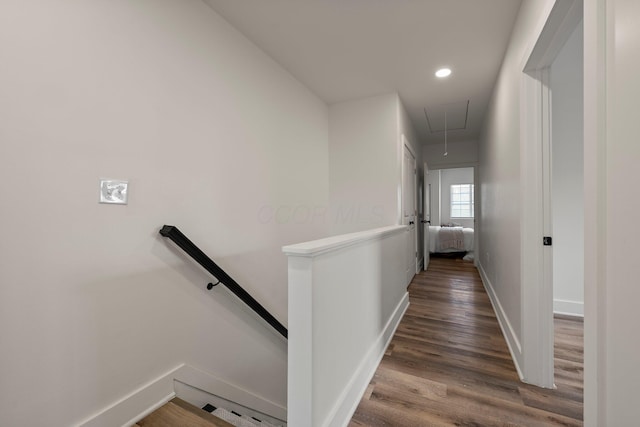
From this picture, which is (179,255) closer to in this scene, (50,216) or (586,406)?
(50,216)

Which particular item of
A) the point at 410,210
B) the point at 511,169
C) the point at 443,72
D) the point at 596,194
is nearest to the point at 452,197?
the point at 410,210

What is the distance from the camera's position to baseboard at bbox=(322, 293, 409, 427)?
126cm

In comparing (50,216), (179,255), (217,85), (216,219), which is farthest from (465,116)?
(50,216)

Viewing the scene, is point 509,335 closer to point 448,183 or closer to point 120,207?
point 120,207

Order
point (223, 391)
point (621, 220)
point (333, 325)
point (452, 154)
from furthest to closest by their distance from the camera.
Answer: point (452, 154)
point (223, 391)
point (333, 325)
point (621, 220)

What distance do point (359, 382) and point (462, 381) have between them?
27.4 inches

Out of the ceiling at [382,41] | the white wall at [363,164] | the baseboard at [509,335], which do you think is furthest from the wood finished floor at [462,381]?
the ceiling at [382,41]

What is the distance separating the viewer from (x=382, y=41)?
2.15 m

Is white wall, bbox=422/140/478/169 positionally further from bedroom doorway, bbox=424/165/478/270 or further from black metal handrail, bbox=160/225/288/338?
black metal handrail, bbox=160/225/288/338

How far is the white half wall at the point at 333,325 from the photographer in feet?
3.39

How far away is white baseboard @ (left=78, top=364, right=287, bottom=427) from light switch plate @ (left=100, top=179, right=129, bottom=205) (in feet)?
3.23

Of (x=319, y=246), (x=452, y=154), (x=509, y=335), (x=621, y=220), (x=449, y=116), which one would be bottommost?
(x=509, y=335)

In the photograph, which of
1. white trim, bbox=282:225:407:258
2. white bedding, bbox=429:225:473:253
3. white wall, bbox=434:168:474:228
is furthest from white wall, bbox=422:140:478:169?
white trim, bbox=282:225:407:258

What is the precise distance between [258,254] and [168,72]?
1396 millimetres
